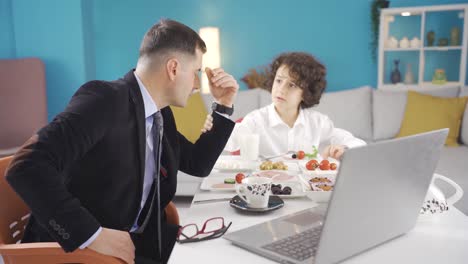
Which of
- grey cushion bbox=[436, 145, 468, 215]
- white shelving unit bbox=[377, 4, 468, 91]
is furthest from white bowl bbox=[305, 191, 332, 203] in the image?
white shelving unit bbox=[377, 4, 468, 91]

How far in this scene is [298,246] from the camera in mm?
889

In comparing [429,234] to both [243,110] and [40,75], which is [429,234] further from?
[40,75]

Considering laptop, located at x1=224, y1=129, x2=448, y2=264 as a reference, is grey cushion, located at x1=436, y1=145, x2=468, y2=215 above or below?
below

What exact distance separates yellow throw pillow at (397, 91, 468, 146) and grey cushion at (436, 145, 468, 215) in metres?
0.18

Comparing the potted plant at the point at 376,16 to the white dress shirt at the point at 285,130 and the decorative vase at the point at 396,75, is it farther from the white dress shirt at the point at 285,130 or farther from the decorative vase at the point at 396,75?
the white dress shirt at the point at 285,130

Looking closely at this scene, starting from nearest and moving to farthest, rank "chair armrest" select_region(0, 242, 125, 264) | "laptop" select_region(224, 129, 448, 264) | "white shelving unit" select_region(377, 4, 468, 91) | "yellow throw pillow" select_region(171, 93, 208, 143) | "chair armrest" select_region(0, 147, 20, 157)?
"laptop" select_region(224, 129, 448, 264)
"chair armrest" select_region(0, 242, 125, 264)
"chair armrest" select_region(0, 147, 20, 157)
"yellow throw pillow" select_region(171, 93, 208, 143)
"white shelving unit" select_region(377, 4, 468, 91)

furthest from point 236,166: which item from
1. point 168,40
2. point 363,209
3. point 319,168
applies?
point 363,209

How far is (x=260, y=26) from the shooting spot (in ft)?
16.0

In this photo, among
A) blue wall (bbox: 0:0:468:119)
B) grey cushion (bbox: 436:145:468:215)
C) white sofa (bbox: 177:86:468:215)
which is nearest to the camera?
grey cushion (bbox: 436:145:468:215)

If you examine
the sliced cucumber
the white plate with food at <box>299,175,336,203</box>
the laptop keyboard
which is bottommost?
the sliced cucumber

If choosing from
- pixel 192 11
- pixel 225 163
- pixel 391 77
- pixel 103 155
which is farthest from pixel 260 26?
pixel 103 155

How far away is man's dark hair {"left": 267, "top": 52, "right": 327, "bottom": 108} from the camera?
7.35 feet

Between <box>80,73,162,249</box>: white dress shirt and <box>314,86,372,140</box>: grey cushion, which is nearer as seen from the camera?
<box>80,73,162,249</box>: white dress shirt

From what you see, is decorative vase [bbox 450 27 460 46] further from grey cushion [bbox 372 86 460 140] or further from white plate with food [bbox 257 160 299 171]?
white plate with food [bbox 257 160 299 171]
